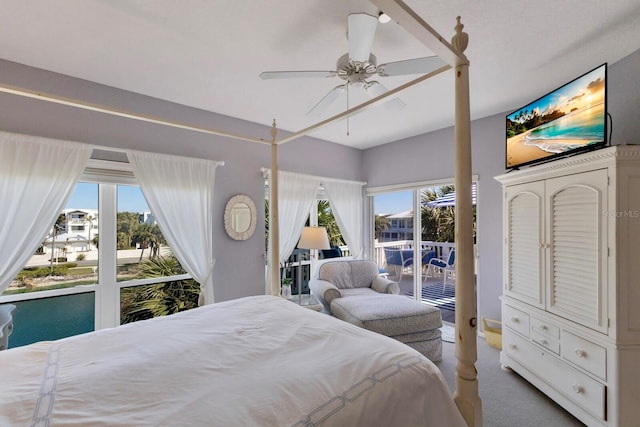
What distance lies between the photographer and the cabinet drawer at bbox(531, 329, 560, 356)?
85.6 inches

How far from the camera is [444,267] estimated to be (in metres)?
4.16

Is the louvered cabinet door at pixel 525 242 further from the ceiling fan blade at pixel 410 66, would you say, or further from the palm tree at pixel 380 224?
the palm tree at pixel 380 224

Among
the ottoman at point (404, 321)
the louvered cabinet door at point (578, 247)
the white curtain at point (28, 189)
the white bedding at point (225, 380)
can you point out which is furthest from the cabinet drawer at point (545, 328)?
the white curtain at point (28, 189)

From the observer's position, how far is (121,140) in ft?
9.04

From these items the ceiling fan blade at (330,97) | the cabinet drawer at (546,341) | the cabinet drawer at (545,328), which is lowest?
the cabinet drawer at (546,341)

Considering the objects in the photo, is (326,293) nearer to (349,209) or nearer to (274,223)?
(274,223)

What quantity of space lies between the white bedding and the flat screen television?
6.53 ft

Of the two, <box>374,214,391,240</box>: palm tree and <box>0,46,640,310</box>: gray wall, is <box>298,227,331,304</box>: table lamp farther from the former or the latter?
<box>374,214,391,240</box>: palm tree

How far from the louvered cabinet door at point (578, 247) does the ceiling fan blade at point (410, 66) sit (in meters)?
1.25

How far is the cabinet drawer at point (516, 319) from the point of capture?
248cm

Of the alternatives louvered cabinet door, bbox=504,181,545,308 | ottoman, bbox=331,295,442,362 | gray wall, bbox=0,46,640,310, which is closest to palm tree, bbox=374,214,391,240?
gray wall, bbox=0,46,640,310

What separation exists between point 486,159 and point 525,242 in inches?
51.9

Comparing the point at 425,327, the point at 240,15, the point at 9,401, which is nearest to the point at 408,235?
the point at 425,327

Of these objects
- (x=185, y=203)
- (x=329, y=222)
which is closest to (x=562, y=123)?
(x=329, y=222)
